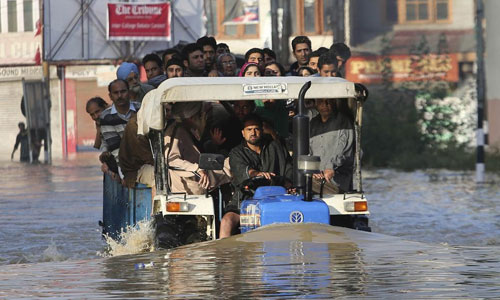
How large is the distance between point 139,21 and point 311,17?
7133mm

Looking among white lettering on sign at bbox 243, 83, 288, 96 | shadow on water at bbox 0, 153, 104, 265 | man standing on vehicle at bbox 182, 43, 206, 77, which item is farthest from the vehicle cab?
shadow on water at bbox 0, 153, 104, 265

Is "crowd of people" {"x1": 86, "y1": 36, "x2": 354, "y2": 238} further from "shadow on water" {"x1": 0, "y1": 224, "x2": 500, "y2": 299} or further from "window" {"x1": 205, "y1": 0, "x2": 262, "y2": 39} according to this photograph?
"window" {"x1": 205, "y1": 0, "x2": 262, "y2": 39}

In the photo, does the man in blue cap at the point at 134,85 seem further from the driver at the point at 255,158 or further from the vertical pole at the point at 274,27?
the vertical pole at the point at 274,27

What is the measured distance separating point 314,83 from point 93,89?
44.9 meters

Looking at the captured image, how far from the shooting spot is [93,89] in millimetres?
57344

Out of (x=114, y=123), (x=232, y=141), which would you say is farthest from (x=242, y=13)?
(x=232, y=141)

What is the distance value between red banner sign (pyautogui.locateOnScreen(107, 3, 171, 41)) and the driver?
42.9 meters

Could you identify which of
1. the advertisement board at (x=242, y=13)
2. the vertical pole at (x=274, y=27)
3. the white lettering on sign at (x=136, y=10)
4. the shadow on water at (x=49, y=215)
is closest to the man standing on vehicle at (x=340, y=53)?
the shadow on water at (x=49, y=215)

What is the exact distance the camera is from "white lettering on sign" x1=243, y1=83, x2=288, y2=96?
42.3ft

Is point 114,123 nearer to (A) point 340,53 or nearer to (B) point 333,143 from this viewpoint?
(A) point 340,53

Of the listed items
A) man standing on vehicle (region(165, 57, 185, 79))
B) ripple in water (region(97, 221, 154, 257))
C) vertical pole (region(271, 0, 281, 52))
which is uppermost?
vertical pole (region(271, 0, 281, 52))

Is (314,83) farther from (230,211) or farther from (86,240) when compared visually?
(86,240)

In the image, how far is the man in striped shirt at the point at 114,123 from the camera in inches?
631

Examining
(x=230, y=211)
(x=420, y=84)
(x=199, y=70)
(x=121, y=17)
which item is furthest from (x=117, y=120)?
(x=121, y=17)
